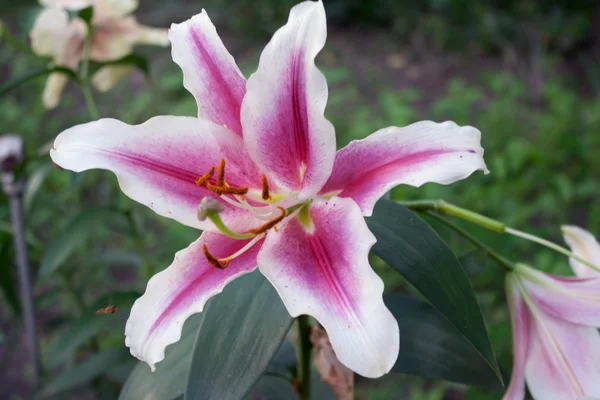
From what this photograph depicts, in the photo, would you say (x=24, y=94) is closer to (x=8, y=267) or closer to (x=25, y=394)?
(x=25, y=394)

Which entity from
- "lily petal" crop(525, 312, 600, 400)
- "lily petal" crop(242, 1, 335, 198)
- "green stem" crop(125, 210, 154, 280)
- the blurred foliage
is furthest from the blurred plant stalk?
"lily petal" crop(525, 312, 600, 400)

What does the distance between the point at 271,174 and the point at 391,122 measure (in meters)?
1.87

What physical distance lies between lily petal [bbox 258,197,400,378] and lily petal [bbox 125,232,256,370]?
0.03 metres

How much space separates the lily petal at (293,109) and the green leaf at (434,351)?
207mm

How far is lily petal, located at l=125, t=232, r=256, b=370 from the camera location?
43 cm

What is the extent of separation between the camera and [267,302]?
509 mm

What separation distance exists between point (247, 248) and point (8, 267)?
0.67 meters

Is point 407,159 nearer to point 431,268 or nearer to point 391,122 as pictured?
point 431,268

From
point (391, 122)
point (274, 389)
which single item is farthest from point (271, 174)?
point (391, 122)

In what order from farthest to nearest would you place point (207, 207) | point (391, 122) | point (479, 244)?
point (391, 122)
point (479, 244)
point (207, 207)

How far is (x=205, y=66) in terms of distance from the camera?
0.48 metres

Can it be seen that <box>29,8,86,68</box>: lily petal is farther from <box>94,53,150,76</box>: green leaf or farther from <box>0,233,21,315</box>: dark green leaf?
<box>0,233,21,315</box>: dark green leaf

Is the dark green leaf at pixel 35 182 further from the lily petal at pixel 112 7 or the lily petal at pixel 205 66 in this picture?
the lily petal at pixel 205 66

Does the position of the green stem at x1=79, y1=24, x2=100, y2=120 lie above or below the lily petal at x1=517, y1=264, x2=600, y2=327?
above
